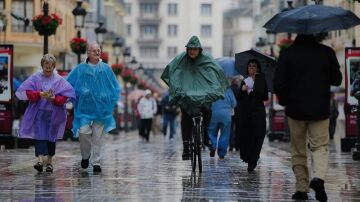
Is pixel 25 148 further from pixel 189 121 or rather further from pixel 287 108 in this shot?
pixel 287 108

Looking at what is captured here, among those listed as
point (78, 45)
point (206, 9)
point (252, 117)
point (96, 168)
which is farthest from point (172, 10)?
point (96, 168)

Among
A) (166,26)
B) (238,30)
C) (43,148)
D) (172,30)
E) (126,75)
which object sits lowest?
(126,75)

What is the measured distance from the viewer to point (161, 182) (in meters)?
14.5

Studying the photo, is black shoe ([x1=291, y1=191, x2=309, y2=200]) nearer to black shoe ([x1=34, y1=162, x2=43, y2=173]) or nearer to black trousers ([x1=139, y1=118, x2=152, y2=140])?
black shoe ([x1=34, y1=162, x2=43, y2=173])

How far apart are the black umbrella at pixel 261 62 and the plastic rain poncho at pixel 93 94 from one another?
3.39 meters

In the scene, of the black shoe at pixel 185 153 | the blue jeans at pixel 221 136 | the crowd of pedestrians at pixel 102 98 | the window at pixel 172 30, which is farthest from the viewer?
the window at pixel 172 30

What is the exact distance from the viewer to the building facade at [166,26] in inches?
6122

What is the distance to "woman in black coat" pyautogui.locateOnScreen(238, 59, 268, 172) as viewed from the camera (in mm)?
17312

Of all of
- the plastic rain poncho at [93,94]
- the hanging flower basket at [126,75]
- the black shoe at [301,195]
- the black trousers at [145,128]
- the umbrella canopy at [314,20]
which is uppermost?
the umbrella canopy at [314,20]

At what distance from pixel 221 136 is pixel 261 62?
114 inches

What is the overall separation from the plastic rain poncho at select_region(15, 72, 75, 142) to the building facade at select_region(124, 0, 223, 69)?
13742cm

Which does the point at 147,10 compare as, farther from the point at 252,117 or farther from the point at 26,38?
the point at 252,117

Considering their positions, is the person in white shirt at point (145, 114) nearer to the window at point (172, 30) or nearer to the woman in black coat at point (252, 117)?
the woman in black coat at point (252, 117)

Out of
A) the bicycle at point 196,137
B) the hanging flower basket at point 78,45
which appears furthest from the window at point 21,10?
the bicycle at point 196,137
